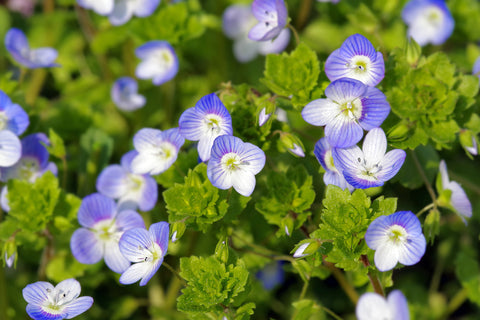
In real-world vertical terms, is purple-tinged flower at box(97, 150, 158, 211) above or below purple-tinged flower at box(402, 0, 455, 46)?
below

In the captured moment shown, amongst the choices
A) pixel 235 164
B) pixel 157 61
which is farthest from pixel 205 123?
pixel 157 61

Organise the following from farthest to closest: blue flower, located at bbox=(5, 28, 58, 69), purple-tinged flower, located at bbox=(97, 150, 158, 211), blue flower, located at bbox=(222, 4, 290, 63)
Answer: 1. blue flower, located at bbox=(222, 4, 290, 63)
2. blue flower, located at bbox=(5, 28, 58, 69)
3. purple-tinged flower, located at bbox=(97, 150, 158, 211)

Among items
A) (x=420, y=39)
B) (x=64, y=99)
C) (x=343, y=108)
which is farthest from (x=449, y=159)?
(x=64, y=99)

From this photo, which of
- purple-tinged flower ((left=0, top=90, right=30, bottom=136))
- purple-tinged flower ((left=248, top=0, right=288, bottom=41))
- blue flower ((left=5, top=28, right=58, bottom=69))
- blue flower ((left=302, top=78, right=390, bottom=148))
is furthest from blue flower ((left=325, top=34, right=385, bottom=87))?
blue flower ((left=5, top=28, right=58, bottom=69))

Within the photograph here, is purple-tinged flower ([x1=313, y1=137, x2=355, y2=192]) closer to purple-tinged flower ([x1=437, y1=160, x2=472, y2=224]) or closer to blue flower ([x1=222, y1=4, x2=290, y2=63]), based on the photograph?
purple-tinged flower ([x1=437, y1=160, x2=472, y2=224])

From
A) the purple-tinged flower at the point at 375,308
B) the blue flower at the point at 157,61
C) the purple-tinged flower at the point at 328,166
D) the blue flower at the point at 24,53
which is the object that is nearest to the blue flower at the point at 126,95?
the blue flower at the point at 157,61

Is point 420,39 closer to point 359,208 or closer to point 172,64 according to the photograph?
point 172,64
